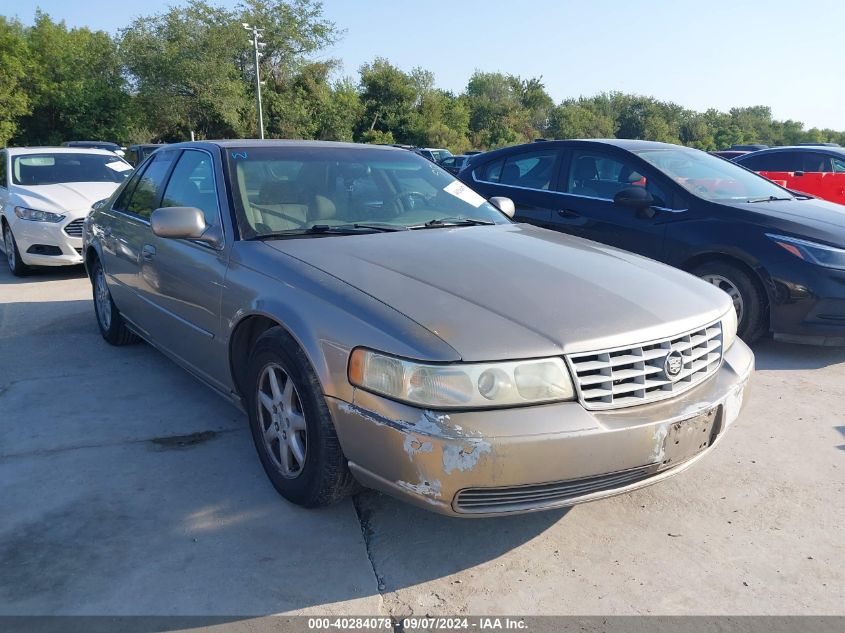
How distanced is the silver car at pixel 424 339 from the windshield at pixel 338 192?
0.01 metres

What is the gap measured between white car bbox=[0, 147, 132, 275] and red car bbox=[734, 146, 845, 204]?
359 inches

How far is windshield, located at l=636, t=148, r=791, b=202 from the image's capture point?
18.7 ft

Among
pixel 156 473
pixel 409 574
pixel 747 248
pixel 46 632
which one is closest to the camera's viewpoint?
pixel 46 632

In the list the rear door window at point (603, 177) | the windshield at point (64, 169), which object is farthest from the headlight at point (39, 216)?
the rear door window at point (603, 177)

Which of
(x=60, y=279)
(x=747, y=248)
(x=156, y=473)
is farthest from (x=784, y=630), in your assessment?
(x=60, y=279)

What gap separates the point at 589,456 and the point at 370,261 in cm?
124

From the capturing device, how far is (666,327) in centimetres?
257

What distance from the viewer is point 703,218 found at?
5395 millimetres

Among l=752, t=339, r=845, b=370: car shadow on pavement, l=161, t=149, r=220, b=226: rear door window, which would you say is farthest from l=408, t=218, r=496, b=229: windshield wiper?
l=752, t=339, r=845, b=370: car shadow on pavement

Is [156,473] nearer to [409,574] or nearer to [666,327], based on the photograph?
[409,574]

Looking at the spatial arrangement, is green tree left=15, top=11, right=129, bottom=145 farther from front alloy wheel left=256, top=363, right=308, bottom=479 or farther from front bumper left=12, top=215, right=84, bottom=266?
front alloy wheel left=256, top=363, right=308, bottom=479

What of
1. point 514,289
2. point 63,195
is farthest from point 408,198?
point 63,195

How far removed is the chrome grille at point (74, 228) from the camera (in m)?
7.71

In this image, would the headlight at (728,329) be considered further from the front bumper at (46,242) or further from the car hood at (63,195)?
the car hood at (63,195)
